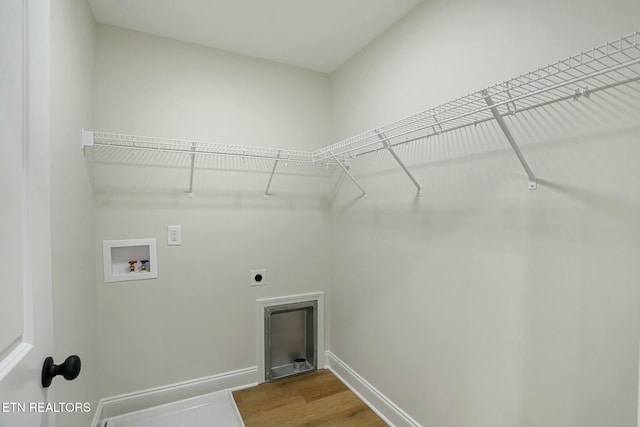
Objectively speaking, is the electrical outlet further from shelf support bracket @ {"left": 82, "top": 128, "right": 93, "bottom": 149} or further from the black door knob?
the black door knob

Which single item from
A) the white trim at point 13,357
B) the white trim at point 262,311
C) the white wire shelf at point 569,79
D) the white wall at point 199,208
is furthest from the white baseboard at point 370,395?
the white trim at point 13,357

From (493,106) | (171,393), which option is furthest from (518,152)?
(171,393)

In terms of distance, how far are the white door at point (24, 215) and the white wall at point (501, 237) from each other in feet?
4.94

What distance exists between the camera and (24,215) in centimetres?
61

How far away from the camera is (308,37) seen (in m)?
1.99

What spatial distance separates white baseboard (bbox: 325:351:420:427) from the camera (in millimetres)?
1777

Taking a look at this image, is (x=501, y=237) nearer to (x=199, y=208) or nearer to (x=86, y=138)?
(x=199, y=208)

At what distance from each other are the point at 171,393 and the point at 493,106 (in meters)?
2.44

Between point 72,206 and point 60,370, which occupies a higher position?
point 72,206

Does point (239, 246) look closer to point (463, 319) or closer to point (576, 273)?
point (463, 319)

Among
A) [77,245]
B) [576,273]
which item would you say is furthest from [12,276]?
[576,273]

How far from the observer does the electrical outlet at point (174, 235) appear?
6.51ft

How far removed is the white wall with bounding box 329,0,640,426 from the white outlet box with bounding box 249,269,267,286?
0.78 m

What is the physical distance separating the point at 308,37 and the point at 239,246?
60.0 inches
